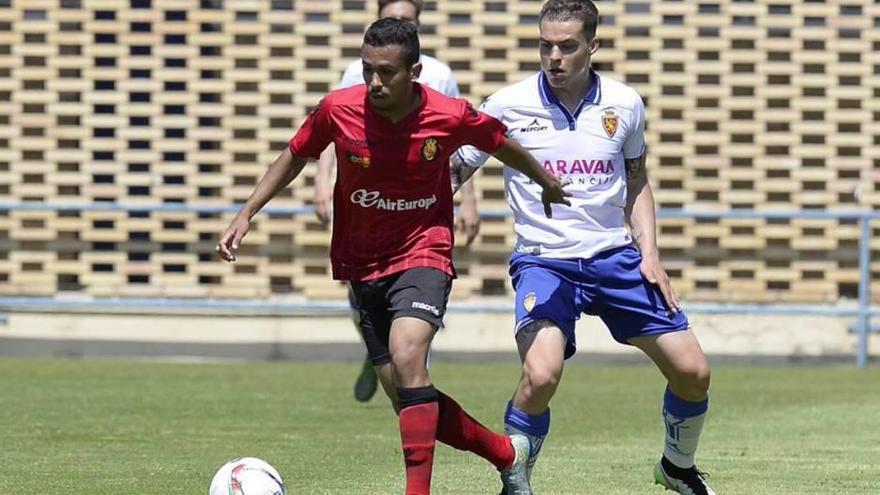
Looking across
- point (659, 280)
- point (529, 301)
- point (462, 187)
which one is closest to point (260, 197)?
point (529, 301)

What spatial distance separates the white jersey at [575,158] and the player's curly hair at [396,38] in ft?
2.61

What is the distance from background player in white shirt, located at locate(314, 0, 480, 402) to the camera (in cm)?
1032

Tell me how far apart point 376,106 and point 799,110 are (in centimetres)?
1159

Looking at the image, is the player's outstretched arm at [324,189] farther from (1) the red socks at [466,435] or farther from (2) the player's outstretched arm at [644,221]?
(1) the red socks at [466,435]

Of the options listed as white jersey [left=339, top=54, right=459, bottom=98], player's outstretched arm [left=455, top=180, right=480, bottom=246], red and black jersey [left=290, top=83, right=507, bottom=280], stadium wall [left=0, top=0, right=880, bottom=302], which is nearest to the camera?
red and black jersey [left=290, top=83, right=507, bottom=280]

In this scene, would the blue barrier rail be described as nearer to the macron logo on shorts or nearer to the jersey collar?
the jersey collar

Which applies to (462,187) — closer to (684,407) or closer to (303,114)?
(684,407)

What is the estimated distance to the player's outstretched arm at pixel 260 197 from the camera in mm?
6652

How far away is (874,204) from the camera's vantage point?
17344 mm

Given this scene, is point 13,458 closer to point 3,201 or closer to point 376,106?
point 376,106

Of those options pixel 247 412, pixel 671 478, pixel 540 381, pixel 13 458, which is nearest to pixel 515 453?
pixel 540 381

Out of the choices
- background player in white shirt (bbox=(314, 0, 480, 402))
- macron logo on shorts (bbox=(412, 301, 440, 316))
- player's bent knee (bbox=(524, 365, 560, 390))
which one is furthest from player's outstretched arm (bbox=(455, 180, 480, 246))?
macron logo on shorts (bbox=(412, 301, 440, 316))

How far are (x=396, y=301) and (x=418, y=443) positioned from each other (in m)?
0.56

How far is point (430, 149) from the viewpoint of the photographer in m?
6.75
